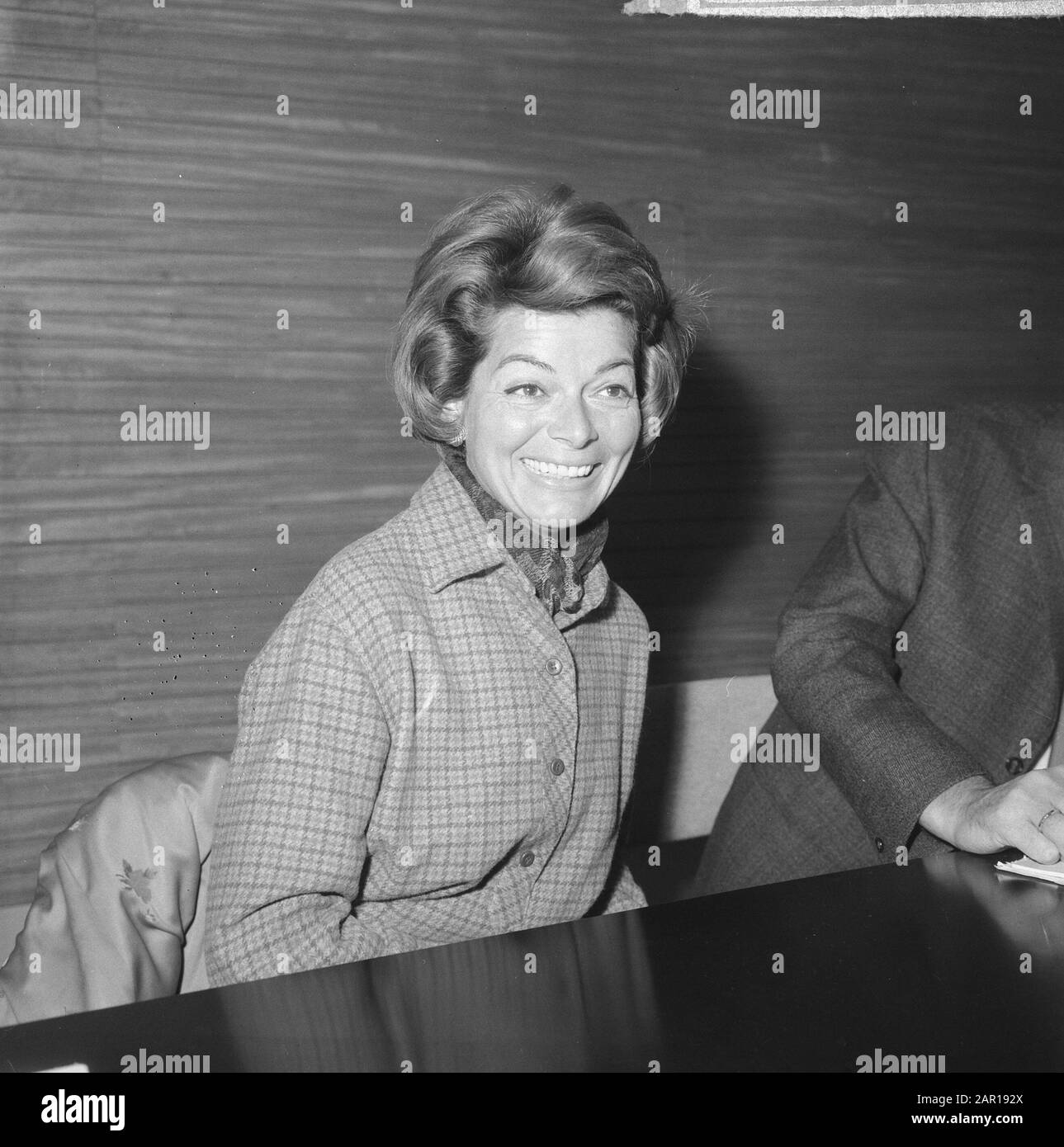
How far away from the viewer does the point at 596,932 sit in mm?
998

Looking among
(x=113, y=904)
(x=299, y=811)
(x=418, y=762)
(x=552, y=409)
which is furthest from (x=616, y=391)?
(x=113, y=904)

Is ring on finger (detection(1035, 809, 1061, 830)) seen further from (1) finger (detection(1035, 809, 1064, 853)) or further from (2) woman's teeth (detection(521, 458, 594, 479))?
(2) woman's teeth (detection(521, 458, 594, 479))

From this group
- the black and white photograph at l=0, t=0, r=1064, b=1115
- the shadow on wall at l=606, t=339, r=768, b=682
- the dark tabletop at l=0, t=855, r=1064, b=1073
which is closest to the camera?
the dark tabletop at l=0, t=855, r=1064, b=1073

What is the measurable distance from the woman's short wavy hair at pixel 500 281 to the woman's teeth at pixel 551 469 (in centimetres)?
13

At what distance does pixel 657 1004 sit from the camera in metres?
0.86

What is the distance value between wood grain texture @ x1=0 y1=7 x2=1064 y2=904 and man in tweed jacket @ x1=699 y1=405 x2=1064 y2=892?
75cm

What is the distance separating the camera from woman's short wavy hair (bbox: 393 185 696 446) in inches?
54.4

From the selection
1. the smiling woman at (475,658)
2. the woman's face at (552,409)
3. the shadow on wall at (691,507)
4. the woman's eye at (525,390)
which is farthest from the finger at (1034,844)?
the shadow on wall at (691,507)

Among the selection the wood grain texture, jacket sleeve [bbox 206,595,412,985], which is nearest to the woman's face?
jacket sleeve [bbox 206,595,412,985]

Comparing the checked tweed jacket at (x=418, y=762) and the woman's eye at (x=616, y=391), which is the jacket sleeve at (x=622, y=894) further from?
the woman's eye at (x=616, y=391)

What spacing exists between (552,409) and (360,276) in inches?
37.5

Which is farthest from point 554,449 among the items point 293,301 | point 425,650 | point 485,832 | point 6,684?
point 6,684

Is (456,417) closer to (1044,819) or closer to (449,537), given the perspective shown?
(449,537)

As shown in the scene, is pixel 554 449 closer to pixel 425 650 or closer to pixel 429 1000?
pixel 425 650
